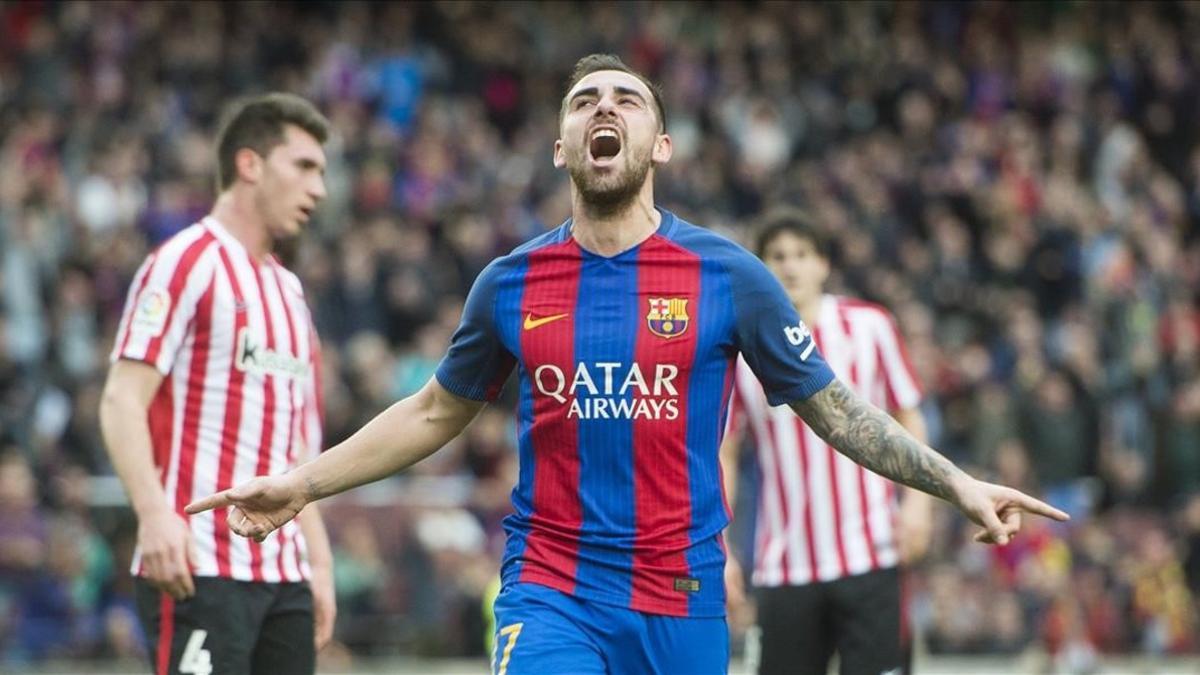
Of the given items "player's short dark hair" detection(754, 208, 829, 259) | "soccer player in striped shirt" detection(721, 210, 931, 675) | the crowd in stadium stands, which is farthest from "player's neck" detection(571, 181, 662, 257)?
the crowd in stadium stands

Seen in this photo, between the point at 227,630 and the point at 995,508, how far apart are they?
253 cm

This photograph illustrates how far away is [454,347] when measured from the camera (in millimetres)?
5559

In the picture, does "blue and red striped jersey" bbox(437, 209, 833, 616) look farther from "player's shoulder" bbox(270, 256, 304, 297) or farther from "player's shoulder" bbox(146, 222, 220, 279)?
"player's shoulder" bbox(270, 256, 304, 297)

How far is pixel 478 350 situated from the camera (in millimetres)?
5531

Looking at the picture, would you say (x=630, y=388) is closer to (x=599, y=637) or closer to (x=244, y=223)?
(x=599, y=637)

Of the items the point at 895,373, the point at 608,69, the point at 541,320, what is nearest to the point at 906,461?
the point at 541,320

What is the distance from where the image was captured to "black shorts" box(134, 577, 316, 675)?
20.6 feet

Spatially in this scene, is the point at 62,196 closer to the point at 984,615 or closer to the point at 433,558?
the point at 433,558

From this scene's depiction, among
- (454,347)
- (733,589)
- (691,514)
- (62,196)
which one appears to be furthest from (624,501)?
(62,196)

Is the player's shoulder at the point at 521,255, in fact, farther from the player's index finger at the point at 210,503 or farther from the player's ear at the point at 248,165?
the player's ear at the point at 248,165

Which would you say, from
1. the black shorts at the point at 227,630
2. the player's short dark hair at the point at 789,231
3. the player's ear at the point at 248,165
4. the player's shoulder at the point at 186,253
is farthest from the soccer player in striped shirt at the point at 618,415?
the player's short dark hair at the point at 789,231

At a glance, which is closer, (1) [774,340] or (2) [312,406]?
(1) [774,340]

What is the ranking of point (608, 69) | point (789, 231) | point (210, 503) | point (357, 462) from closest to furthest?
1. point (210, 503)
2. point (357, 462)
3. point (608, 69)
4. point (789, 231)

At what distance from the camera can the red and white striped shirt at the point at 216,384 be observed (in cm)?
644
